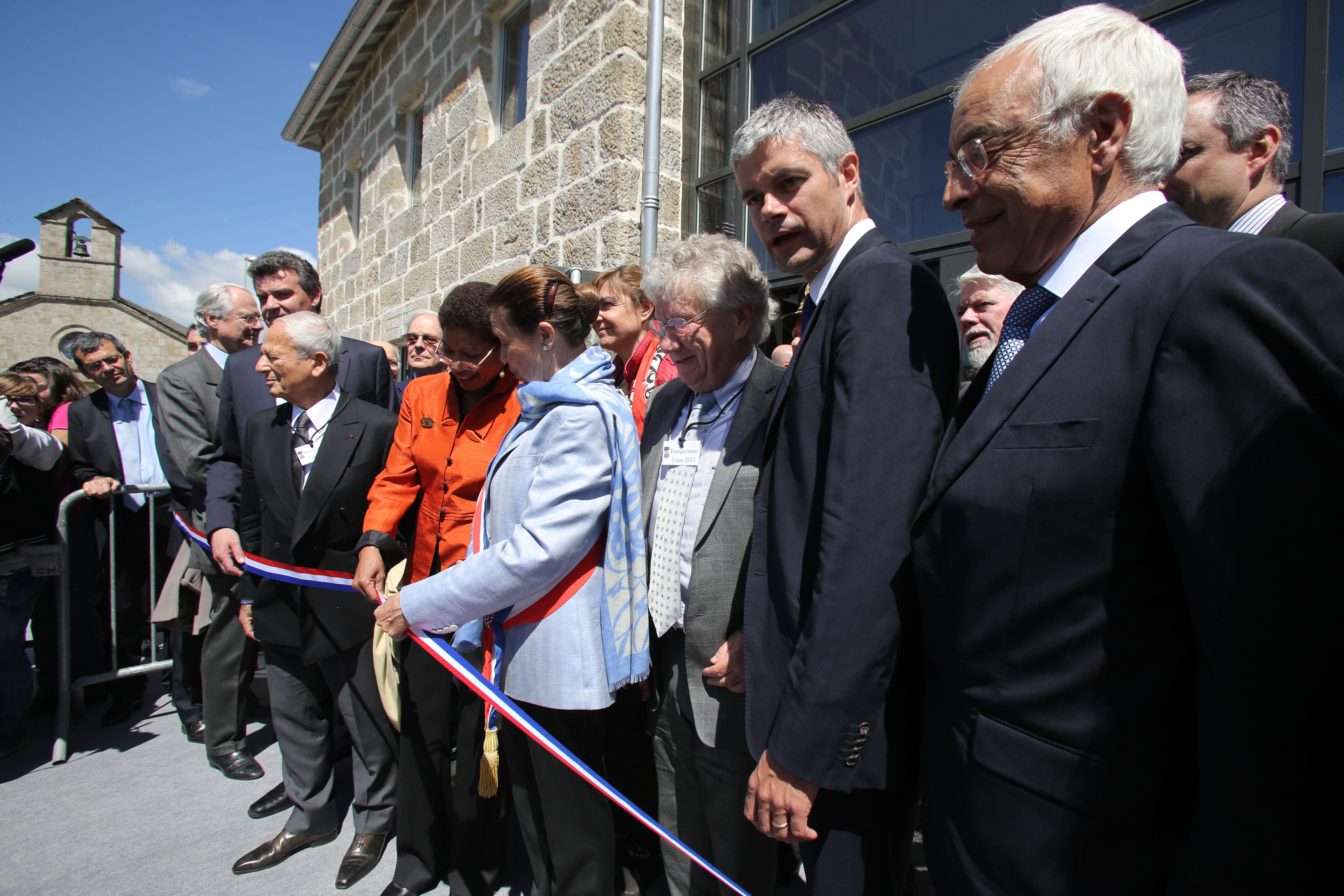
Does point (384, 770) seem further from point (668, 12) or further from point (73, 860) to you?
point (668, 12)

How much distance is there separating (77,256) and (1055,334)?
55.0 meters

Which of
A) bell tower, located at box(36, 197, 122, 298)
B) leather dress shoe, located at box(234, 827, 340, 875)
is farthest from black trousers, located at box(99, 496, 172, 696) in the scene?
bell tower, located at box(36, 197, 122, 298)

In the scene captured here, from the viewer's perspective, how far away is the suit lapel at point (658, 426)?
78.9 inches

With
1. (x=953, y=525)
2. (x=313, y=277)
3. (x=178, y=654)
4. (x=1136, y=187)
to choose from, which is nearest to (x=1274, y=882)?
(x=953, y=525)

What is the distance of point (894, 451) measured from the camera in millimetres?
1186

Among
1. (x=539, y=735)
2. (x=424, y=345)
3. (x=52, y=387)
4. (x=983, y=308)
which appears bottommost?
(x=539, y=735)

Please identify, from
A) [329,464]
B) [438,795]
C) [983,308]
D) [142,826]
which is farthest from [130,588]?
[983,308]

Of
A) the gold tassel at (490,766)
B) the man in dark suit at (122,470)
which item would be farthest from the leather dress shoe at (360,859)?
the man in dark suit at (122,470)

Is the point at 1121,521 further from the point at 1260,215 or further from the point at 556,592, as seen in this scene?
the point at 556,592

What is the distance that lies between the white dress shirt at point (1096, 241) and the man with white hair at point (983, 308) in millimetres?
1569

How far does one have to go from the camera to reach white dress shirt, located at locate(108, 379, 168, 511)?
14.3 ft

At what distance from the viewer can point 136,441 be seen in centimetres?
450

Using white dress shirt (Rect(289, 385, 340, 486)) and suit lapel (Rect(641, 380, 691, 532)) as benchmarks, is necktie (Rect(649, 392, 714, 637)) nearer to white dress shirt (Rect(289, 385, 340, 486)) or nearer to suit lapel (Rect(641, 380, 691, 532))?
suit lapel (Rect(641, 380, 691, 532))

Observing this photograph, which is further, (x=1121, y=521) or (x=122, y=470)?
(x=122, y=470)
